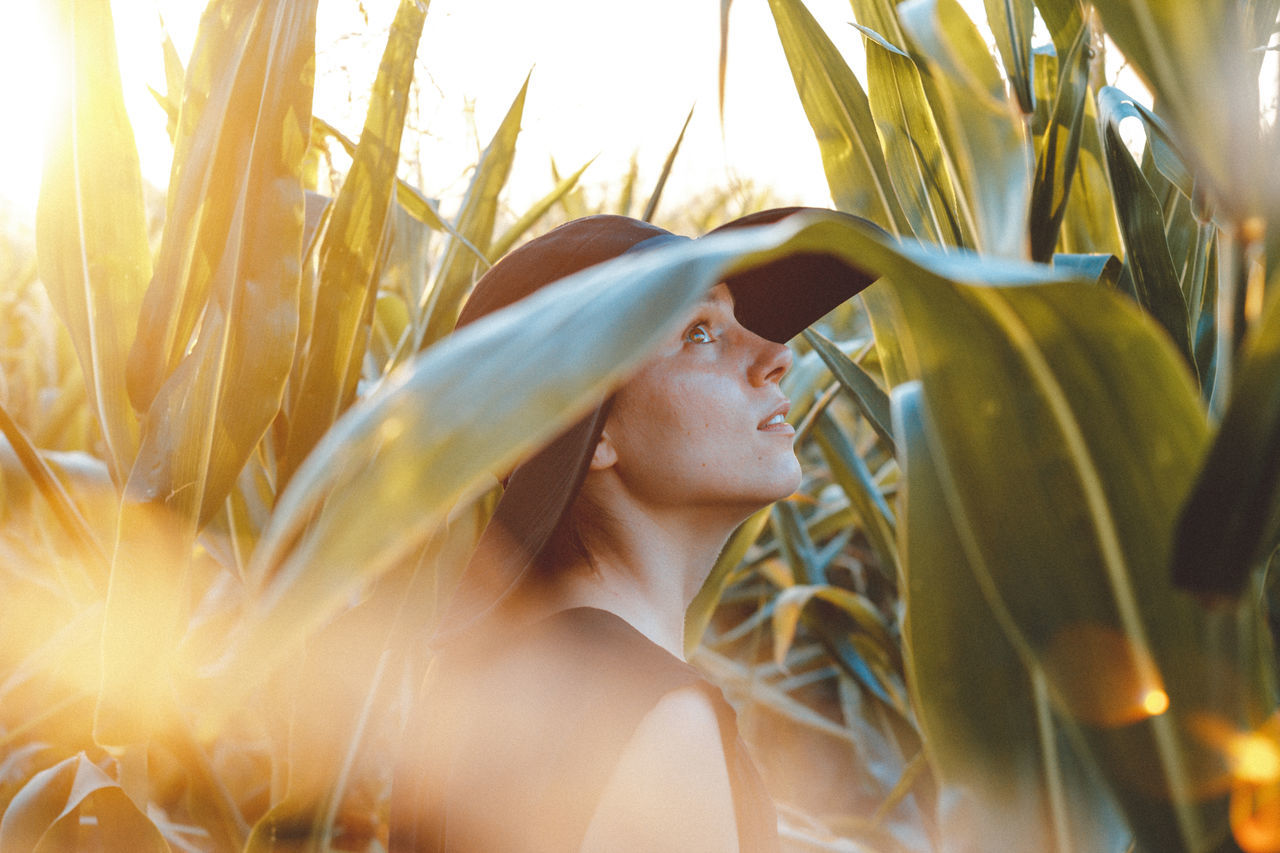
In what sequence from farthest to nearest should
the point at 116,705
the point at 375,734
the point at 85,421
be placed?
the point at 85,421
the point at 375,734
the point at 116,705

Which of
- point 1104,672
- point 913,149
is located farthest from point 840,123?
point 1104,672

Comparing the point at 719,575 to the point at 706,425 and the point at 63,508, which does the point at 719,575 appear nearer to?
the point at 706,425

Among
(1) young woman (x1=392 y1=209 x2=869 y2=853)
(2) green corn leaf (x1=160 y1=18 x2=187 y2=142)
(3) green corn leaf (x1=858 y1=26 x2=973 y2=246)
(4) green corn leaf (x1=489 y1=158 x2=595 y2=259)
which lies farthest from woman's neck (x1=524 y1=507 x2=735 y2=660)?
(2) green corn leaf (x1=160 y1=18 x2=187 y2=142)

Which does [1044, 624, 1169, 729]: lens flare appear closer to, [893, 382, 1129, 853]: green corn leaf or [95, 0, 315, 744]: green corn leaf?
[893, 382, 1129, 853]: green corn leaf

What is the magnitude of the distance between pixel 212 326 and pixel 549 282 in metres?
0.20

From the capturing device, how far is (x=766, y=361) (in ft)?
1.94

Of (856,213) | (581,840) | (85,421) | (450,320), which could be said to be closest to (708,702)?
(581,840)

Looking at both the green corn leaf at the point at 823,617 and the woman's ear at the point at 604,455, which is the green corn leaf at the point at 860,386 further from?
the green corn leaf at the point at 823,617

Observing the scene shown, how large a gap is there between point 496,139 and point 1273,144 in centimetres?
64

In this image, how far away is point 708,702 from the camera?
46 cm

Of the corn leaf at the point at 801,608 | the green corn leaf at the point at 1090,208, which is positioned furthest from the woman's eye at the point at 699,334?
the corn leaf at the point at 801,608

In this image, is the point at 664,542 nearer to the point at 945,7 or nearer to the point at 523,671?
the point at 523,671

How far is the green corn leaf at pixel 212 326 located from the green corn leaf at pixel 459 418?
1.37ft

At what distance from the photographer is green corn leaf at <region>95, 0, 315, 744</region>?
21.3 inches
